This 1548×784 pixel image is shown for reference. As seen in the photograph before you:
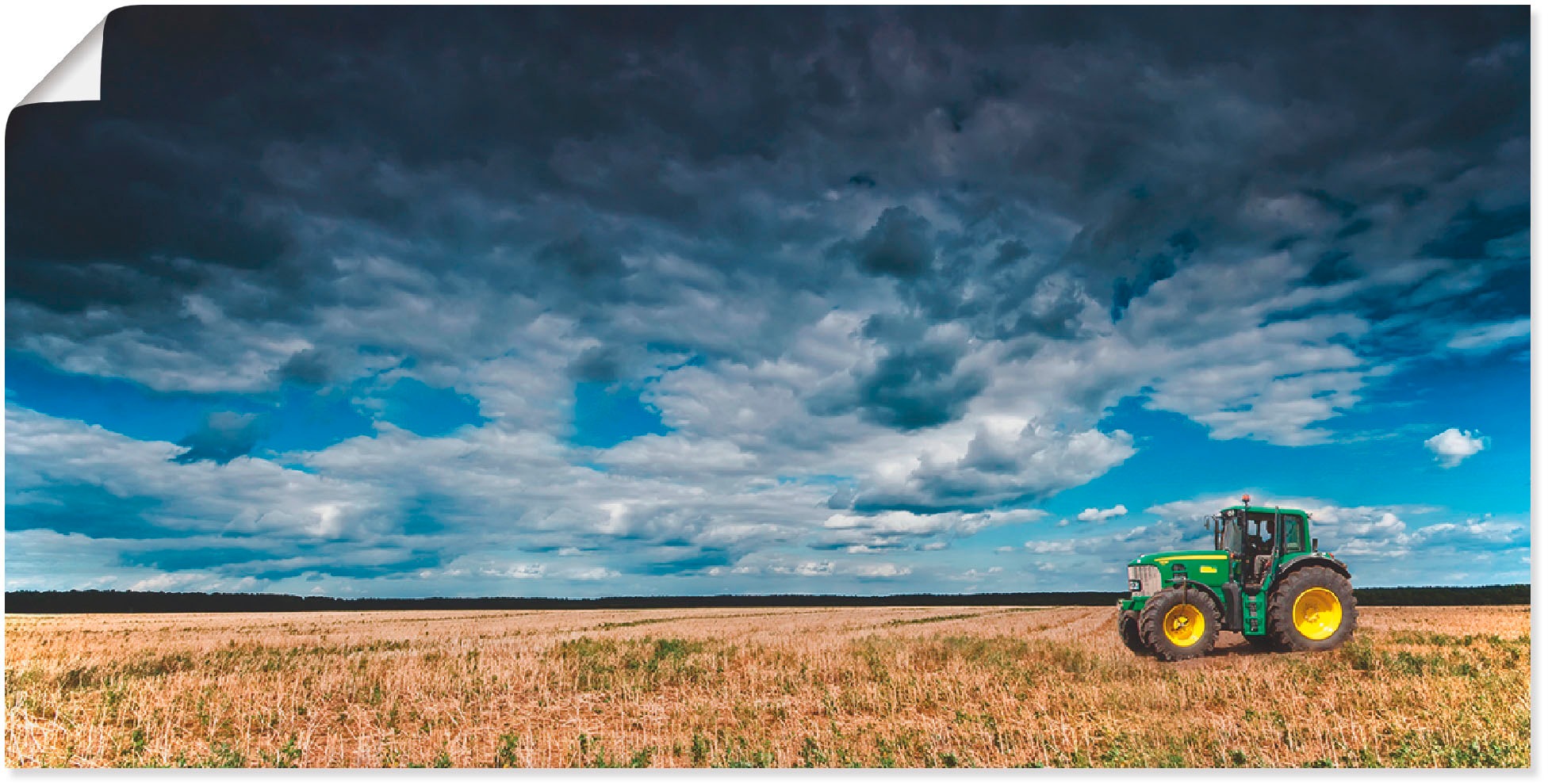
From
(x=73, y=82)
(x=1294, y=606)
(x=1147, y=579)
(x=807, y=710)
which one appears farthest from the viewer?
(x=1147, y=579)

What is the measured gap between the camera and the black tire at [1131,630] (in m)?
14.8

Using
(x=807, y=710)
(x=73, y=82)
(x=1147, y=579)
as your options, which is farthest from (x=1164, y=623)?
(x=73, y=82)

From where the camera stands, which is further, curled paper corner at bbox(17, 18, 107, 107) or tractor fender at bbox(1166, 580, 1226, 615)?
tractor fender at bbox(1166, 580, 1226, 615)

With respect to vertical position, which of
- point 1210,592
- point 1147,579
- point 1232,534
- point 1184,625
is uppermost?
point 1232,534

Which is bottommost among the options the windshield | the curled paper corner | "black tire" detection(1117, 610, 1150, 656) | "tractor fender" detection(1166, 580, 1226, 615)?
"black tire" detection(1117, 610, 1150, 656)

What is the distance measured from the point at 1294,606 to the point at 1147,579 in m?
2.23

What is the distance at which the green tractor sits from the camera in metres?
14.1

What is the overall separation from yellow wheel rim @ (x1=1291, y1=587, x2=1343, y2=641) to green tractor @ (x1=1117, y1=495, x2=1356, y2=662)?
13 mm

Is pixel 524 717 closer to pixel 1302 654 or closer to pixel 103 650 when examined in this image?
pixel 1302 654

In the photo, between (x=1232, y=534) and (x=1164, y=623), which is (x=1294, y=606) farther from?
(x=1164, y=623)

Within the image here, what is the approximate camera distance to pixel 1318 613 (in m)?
14.9

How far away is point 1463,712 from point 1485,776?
127 centimetres

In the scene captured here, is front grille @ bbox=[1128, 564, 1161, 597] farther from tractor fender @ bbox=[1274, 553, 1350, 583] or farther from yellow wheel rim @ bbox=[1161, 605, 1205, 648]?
tractor fender @ bbox=[1274, 553, 1350, 583]

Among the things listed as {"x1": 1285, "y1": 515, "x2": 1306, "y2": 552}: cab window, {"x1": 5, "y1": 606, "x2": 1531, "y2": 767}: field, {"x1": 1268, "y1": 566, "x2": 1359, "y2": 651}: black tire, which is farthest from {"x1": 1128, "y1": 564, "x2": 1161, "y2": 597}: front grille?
{"x1": 1285, "y1": 515, "x2": 1306, "y2": 552}: cab window
